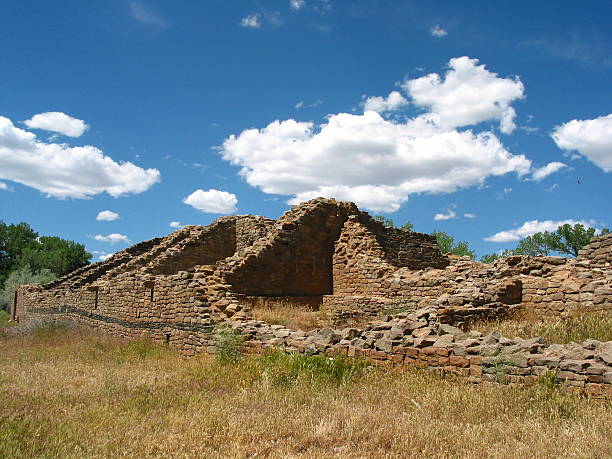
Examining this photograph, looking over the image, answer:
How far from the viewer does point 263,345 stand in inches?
376

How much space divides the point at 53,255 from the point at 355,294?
131 ft

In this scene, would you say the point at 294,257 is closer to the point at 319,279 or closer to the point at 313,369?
the point at 319,279

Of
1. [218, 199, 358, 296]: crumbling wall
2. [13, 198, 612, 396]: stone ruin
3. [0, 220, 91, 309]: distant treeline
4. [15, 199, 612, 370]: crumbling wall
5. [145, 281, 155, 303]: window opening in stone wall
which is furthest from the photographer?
[0, 220, 91, 309]: distant treeline

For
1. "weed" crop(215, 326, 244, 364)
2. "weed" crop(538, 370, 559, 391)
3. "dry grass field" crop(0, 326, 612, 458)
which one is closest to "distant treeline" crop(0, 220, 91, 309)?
"weed" crop(215, 326, 244, 364)

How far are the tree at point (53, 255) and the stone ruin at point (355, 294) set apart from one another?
25.8 m

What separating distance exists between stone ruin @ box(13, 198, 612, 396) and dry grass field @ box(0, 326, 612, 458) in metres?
0.43

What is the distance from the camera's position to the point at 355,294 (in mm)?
16266

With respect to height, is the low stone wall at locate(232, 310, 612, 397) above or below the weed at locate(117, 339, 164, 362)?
above

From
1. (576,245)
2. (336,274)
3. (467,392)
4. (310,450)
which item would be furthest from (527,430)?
(576,245)

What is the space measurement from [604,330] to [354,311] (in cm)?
726

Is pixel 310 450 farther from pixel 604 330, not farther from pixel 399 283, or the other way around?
pixel 399 283

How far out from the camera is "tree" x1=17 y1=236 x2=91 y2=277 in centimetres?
4638

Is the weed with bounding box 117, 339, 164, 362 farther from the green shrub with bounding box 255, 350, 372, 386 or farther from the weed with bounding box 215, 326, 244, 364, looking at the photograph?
the green shrub with bounding box 255, 350, 372, 386

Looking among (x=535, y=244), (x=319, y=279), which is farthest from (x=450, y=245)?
(x=319, y=279)
